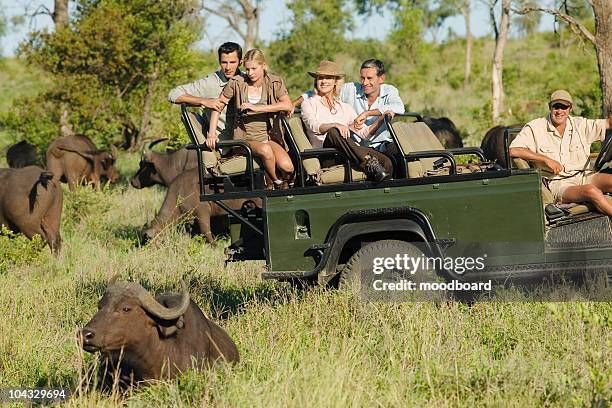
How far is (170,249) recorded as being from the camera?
480 inches

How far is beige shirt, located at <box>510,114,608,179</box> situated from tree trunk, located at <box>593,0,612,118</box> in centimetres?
520

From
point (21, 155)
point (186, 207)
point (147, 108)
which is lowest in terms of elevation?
point (186, 207)

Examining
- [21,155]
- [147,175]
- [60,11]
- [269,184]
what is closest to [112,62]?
[21,155]

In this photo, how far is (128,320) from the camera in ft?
20.5

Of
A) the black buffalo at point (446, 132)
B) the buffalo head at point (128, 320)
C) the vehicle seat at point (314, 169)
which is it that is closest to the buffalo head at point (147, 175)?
the black buffalo at point (446, 132)

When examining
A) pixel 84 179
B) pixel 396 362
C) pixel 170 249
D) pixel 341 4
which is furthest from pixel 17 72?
pixel 396 362

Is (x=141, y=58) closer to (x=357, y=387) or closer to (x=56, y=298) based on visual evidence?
(x=56, y=298)

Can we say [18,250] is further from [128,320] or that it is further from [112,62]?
[112,62]

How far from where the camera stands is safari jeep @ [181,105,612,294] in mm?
7719

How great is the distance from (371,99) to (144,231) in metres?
5.15

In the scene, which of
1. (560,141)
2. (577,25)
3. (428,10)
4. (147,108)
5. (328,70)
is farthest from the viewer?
(428,10)

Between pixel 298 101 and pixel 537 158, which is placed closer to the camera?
pixel 537 158

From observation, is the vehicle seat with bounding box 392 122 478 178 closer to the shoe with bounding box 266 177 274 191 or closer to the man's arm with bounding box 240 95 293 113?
the man's arm with bounding box 240 95 293 113

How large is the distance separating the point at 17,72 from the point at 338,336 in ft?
141
